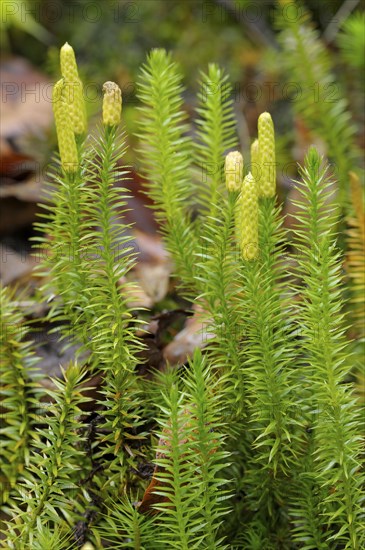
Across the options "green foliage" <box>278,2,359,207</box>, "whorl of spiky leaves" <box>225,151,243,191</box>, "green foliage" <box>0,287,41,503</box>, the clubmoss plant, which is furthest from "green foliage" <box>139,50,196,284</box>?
"green foliage" <box>278,2,359,207</box>

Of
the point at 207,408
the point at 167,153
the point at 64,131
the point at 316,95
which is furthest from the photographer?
the point at 316,95

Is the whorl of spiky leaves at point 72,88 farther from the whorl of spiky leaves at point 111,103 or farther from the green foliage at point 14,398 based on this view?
the green foliage at point 14,398

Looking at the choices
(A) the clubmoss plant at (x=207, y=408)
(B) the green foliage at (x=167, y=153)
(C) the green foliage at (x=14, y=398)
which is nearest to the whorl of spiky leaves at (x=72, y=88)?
(A) the clubmoss plant at (x=207, y=408)

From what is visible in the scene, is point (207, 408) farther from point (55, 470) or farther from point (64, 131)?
point (64, 131)

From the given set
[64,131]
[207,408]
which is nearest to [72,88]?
[64,131]

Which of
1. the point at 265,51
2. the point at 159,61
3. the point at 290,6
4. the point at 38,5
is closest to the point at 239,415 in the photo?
the point at 159,61

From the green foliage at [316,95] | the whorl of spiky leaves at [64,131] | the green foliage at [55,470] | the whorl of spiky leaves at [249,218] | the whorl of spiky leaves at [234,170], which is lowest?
the green foliage at [55,470]
